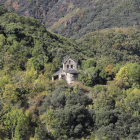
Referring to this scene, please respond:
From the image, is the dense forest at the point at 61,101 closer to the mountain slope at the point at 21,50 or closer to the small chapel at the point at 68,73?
the mountain slope at the point at 21,50

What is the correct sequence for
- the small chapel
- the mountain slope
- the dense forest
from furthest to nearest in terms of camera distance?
1. the mountain slope
2. the small chapel
3. the dense forest

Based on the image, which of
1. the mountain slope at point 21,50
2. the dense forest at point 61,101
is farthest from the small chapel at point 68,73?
the mountain slope at point 21,50

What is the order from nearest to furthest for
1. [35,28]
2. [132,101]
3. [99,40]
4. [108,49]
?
[132,101] → [35,28] → [108,49] → [99,40]

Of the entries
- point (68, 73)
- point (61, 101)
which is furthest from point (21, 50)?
point (61, 101)

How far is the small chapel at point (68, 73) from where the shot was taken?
51094 millimetres

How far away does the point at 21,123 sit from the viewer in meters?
40.8

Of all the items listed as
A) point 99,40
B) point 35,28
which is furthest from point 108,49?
point 35,28

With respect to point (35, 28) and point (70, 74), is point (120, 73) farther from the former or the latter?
point (35, 28)

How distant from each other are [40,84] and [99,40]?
9806 cm

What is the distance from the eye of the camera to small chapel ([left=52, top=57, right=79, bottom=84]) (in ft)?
168

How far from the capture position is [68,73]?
2014 inches

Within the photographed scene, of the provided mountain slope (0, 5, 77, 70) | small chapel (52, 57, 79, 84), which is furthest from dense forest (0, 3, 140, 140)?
small chapel (52, 57, 79, 84)

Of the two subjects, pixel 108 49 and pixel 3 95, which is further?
pixel 108 49

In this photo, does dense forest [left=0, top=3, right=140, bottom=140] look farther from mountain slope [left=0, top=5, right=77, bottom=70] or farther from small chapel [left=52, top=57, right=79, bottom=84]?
small chapel [left=52, top=57, right=79, bottom=84]
